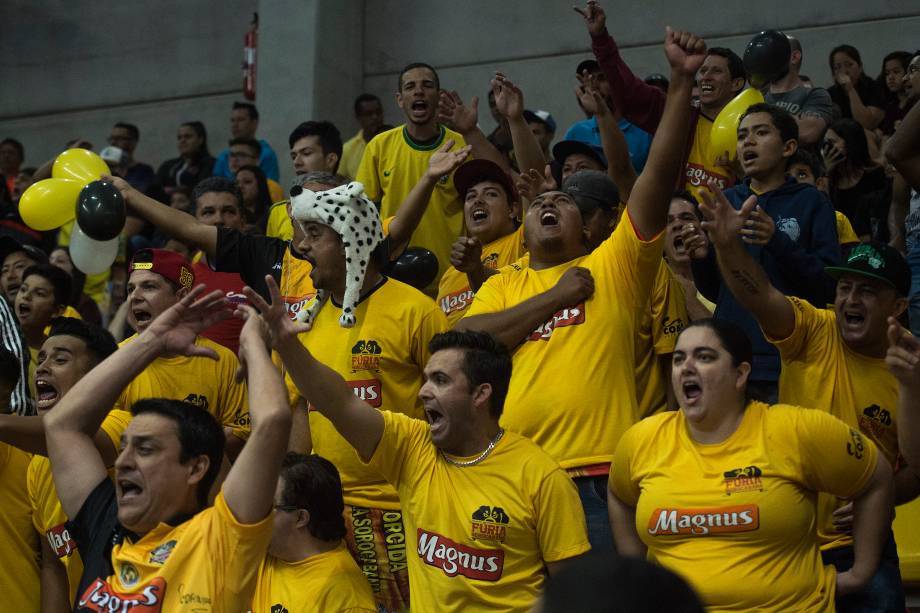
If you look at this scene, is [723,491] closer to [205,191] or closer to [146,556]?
[146,556]

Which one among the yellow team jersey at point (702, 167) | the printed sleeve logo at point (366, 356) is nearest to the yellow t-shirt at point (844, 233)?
the yellow team jersey at point (702, 167)

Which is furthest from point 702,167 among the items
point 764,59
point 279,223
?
point 279,223

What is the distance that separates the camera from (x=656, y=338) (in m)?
5.67

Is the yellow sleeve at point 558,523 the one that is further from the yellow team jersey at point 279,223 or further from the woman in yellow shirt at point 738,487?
the yellow team jersey at point 279,223

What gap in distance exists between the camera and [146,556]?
3852 mm

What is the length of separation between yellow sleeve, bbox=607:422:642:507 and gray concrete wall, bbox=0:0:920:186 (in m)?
7.40

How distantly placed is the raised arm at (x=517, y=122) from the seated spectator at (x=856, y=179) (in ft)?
7.11

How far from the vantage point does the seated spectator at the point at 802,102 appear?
26.1 feet

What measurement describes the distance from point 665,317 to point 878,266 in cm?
92

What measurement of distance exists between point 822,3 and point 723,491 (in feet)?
26.7

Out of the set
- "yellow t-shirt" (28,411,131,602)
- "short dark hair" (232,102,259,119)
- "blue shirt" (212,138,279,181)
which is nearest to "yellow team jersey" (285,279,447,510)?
"yellow t-shirt" (28,411,131,602)

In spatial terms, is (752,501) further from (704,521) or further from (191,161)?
(191,161)

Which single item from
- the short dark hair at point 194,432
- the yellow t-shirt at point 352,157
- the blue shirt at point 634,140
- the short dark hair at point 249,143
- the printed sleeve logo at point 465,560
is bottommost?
the printed sleeve logo at point 465,560

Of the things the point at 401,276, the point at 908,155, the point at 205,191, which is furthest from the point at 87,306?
the point at 908,155
